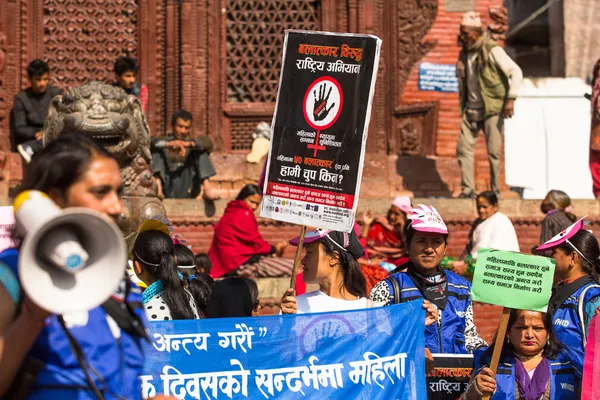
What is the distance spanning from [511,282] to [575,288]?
822 mm

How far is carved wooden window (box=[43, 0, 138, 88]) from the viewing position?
16422 millimetres

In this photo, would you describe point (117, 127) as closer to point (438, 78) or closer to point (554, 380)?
point (554, 380)

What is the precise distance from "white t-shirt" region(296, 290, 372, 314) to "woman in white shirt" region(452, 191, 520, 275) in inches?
183

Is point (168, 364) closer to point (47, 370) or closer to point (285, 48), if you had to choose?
point (285, 48)


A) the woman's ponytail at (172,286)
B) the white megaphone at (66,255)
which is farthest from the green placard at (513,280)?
the white megaphone at (66,255)

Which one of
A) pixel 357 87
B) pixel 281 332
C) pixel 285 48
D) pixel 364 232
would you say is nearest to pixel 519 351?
pixel 281 332

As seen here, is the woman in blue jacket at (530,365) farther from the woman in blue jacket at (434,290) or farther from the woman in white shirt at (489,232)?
the woman in white shirt at (489,232)

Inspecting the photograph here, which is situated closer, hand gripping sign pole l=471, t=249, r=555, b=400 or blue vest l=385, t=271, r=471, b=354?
hand gripping sign pole l=471, t=249, r=555, b=400

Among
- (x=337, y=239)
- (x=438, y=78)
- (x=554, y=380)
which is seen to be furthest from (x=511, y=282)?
(x=438, y=78)

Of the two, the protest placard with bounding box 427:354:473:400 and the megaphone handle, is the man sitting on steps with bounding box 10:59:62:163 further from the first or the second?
the megaphone handle

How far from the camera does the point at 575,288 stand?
256 inches

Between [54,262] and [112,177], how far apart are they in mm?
452

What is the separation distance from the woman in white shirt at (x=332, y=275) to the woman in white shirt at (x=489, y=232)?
15.1ft

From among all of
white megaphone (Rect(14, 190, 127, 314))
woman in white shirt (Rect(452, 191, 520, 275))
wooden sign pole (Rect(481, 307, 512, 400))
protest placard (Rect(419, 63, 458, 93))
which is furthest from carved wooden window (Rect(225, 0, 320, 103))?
white megaphone (Rect(14, 190, 127, 314))
